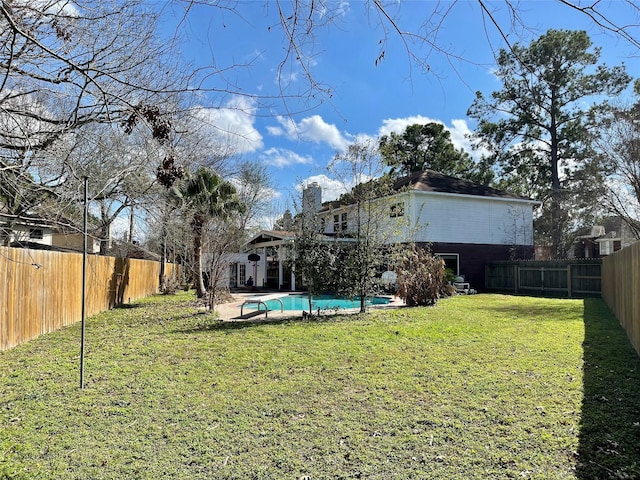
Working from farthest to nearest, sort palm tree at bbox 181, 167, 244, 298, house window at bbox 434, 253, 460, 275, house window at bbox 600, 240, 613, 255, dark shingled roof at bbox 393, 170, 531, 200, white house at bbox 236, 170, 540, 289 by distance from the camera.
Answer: house window at bbox 600, 240, 613, 255 < house window at bbox 434, 253, 460, 275 < dark shingled roof at bbox 393, 170, 531, 200 < white house at bbox 236, 170, 540, 289 < palm tree at bbox 181, 167, 244, 298

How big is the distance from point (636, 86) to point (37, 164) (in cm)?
2511

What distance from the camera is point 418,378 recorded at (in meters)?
5.87

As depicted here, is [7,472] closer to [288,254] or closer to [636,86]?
[288,254]

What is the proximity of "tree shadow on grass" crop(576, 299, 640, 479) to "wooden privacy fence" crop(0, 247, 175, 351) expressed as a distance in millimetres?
7913

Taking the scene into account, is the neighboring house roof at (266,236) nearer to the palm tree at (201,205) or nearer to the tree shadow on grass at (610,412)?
the palm tree at (201,205)

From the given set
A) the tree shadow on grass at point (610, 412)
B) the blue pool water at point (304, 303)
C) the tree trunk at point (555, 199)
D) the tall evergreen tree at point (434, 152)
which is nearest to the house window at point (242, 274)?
the blue pool water at point (304, 303)

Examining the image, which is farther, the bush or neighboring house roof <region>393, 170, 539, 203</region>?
neighboring house roof <region>393, 170, 539, 203</region>

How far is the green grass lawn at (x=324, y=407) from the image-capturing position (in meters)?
3.48

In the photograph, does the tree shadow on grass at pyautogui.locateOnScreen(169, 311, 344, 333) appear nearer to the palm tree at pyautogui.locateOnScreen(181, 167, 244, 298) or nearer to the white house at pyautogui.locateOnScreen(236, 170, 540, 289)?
the palm tree at pyautogui.locateOnScreen(181, 167, 244, 298)

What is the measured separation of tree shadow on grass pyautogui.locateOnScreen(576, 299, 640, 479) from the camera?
337cm

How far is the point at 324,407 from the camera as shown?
4785 mm

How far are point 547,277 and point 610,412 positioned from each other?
1801 centimetres

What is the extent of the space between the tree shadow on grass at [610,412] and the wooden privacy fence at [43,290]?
26.0 feet

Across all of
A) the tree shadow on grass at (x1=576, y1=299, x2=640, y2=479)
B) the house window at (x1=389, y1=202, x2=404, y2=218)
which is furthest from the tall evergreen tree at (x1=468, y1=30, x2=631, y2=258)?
the tree shadow on grass at (x1=576, y1=299, x2=640, y2=479)
